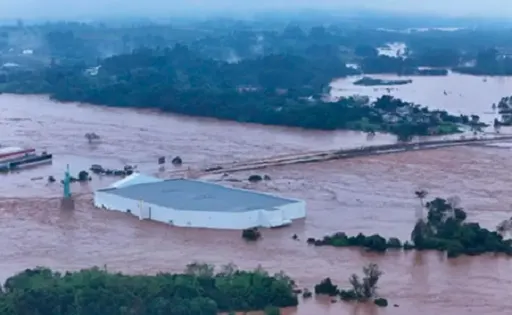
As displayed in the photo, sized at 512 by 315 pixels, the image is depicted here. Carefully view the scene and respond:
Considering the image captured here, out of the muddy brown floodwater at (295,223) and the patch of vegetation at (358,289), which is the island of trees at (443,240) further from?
the patch of vegetation at (358,289)

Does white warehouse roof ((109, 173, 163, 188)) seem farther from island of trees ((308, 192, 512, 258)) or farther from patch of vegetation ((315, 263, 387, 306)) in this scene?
patch of vegetation ((315, 263, 387, 306))

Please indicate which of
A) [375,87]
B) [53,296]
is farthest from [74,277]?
[375,87]

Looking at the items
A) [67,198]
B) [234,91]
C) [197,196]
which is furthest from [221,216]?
[234,91]

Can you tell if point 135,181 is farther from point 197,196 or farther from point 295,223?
point 295,223

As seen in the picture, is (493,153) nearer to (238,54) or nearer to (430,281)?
(430,281)

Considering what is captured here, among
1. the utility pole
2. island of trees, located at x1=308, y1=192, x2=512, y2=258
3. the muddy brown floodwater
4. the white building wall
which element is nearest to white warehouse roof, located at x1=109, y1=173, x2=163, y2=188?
the muddy brown floodwater

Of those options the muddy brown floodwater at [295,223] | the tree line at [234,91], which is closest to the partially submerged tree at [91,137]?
the muddy brown floodwater at [295,223]
